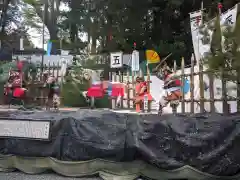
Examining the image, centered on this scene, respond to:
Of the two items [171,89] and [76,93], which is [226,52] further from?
[76,93]

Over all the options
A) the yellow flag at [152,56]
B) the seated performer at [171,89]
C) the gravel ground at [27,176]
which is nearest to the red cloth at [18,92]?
the seated performer at [171,89]

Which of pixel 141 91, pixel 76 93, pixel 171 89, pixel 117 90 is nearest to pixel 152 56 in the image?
pixel 117 90

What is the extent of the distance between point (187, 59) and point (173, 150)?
14.8 meters

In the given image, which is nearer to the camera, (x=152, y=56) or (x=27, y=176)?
(x=27, y=176)

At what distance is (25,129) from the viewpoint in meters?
4.22

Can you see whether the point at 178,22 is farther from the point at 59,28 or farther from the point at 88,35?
the point at 59,28

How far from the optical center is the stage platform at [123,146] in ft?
11.8

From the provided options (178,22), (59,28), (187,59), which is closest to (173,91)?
(187,59)

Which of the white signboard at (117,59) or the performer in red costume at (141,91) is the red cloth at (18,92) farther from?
the white signboard at (117,59)

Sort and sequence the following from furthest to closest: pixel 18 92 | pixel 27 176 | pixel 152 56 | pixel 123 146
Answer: pixel 152 56
pixel 18 92
pixel 27 176
pixel 123 146

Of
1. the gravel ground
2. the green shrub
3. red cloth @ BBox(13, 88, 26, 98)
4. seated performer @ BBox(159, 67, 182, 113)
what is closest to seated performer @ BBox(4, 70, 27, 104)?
red cloth @ BBox(13, 88, 26, 98)

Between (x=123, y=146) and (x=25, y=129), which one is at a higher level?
(x=25, y=129)

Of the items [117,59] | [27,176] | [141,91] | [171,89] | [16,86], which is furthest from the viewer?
[117,59]

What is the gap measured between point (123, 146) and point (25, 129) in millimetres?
1441
